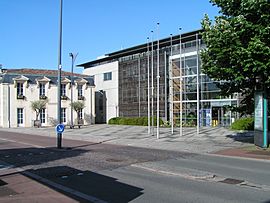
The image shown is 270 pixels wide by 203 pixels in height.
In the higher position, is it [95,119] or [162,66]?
[162,66]

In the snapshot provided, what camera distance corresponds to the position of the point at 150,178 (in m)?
Answer: 10.6

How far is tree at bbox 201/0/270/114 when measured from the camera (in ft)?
53.4

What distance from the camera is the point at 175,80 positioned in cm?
4953

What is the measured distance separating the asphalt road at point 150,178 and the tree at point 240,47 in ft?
14.9

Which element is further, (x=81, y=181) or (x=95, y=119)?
(x=95, y=119)

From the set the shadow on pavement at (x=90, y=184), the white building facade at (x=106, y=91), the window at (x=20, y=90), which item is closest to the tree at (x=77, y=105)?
the window at (x=20, y=90)

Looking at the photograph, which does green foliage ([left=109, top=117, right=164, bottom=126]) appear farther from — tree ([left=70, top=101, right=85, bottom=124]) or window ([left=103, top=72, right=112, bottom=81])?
window ([left=103, top=72, right=112, bottom=81])

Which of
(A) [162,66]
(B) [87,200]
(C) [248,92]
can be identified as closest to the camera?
(B) [87,200]

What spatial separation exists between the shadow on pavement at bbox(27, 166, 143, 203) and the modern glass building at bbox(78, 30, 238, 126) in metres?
25.1

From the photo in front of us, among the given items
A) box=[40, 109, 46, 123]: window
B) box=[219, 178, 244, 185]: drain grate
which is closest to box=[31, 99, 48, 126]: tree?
box=[40, 109, 46, 123]: window

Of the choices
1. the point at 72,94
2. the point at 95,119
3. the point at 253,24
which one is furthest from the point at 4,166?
the point at 95,119

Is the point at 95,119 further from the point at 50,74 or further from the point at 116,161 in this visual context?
the point at 116,161

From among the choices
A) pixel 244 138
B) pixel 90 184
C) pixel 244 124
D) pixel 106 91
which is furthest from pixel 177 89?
pixel 90 184

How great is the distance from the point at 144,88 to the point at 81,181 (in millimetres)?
46691
